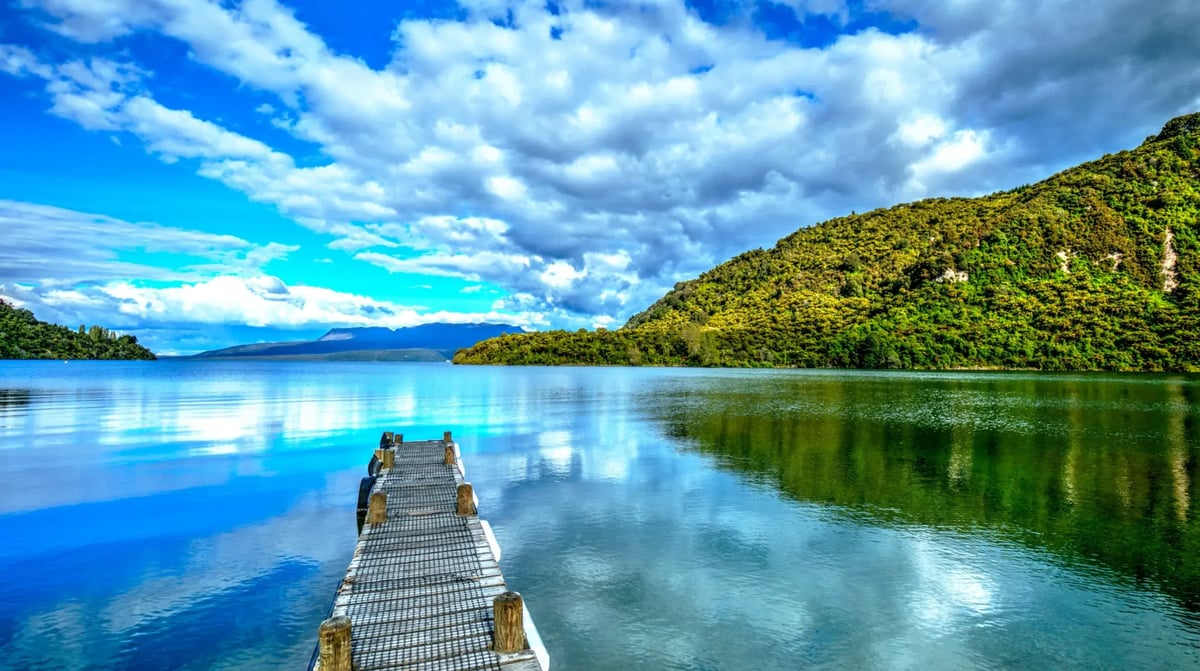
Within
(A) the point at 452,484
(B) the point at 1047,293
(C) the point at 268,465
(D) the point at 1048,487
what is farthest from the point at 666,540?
(B) the point at 1047,293

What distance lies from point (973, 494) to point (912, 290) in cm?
15138

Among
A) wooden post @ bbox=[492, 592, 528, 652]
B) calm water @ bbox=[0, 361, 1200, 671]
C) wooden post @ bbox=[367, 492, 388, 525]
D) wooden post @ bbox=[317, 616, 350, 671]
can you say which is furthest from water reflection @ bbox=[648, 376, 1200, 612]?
wooden post @ bbox=[317, 616, 350, 671]

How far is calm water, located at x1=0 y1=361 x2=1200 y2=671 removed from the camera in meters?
12.4

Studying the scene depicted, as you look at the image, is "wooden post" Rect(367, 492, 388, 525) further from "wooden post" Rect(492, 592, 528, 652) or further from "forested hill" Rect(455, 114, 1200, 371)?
"forested hill" Rect(455, 114, 1200, 371)

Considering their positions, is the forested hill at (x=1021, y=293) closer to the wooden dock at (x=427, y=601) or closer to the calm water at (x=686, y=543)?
the calm water at (x=686, y=543)

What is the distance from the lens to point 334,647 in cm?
850

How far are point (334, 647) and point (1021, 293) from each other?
163 metres

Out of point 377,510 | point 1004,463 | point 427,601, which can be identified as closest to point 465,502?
point 377,510

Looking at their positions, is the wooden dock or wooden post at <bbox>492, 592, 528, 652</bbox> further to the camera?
wooden post at <bbox>492, 592, 528, 652</bbox>

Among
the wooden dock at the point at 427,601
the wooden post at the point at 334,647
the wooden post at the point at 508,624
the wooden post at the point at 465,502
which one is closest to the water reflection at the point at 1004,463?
the wooden post at the point at 465,502

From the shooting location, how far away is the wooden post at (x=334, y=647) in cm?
840

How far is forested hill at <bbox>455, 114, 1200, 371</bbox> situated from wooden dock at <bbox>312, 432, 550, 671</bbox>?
139 metres

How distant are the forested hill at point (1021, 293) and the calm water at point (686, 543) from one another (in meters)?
94.8

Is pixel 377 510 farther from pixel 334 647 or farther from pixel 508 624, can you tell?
pixel 508 624
